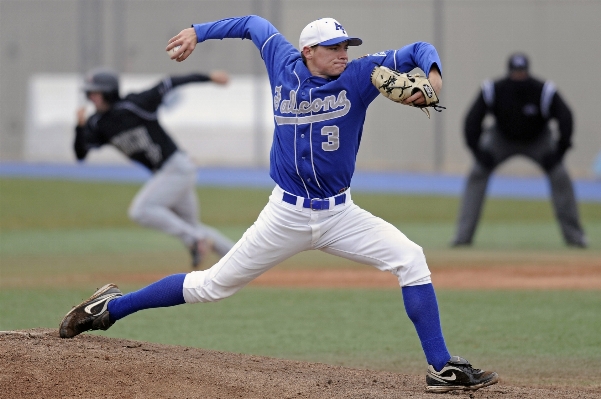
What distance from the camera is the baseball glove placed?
4.76 metres

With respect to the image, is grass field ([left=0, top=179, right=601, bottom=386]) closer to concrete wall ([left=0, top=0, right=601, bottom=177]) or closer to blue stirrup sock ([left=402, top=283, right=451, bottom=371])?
blue stirrup sock ([left=402, top=283, right=451, bottom=371])

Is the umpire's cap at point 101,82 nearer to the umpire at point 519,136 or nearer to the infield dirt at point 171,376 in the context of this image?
the umpire at point 519,136

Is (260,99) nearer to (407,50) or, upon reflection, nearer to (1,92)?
(1,92)

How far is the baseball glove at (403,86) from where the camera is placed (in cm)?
476

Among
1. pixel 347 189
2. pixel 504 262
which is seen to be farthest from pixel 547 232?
pixel 347 189

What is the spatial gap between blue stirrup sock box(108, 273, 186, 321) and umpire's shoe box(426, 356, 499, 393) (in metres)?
1.54

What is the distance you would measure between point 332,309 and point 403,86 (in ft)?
13.0

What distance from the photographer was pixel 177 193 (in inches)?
424

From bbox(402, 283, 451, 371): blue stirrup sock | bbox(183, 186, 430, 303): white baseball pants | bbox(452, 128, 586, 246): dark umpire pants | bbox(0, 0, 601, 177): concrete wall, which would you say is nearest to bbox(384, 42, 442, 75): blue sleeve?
bbox(183, 186, 430, 303): white baseball pants

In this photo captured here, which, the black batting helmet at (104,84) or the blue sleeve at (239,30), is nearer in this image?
the blue sleeve at (239,30)

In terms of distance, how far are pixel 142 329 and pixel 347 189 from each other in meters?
2.80

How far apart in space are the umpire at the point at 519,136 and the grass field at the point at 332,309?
0.51m

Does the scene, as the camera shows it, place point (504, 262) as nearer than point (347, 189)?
No

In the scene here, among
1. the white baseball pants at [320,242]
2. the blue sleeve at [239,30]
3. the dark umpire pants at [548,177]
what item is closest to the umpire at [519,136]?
the dark umpire pants at [548,177]
